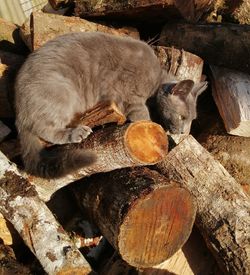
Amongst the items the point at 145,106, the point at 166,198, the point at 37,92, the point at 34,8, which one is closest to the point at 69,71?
the point at 37,92

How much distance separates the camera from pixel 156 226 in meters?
2.88

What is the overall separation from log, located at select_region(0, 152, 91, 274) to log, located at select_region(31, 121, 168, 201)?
37 centimetres

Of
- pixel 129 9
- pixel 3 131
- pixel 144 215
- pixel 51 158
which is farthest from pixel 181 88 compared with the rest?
pixel 3 131

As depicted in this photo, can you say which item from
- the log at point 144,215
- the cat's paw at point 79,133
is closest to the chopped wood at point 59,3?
the cat's paw at point 79,133

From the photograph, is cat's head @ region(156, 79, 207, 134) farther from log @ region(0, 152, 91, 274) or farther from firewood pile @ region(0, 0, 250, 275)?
log @ region(0, 152, 91, 274)

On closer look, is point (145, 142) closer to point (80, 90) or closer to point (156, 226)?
point (156, 226)

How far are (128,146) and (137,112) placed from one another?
3.18 ft

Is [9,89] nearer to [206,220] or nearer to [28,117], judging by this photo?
[28,117]

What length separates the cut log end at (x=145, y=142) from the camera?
2.96 metres

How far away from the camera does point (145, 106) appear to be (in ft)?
13.1

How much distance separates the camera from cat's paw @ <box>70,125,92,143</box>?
10.9ft

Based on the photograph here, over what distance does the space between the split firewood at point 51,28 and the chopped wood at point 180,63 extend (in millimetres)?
426

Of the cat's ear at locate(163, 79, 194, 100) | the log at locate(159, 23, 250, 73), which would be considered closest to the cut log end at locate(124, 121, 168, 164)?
the cat's ear at locate(163, 79, 194, 100)

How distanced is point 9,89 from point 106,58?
2.74ft
